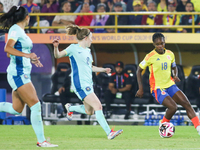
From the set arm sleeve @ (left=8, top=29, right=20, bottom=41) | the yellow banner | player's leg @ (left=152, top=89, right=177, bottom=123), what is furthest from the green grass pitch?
the yellow banner

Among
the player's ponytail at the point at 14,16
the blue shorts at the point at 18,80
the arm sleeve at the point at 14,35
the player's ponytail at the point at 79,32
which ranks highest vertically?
the player's ponytail at the point at 14,16

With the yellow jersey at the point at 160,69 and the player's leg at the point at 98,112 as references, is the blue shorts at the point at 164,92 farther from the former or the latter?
the player's leg at the point at 98,112

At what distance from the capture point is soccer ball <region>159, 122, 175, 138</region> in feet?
27.8

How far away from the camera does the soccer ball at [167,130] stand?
8.48m

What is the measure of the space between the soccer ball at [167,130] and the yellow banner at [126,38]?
6.15 m

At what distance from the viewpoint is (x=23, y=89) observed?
630cm

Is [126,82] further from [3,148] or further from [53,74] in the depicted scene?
[3,148]

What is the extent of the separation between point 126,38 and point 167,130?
6.49m

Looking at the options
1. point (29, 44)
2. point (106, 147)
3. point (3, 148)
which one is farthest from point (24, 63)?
point (106, 147)

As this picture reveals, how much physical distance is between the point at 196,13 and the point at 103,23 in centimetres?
316

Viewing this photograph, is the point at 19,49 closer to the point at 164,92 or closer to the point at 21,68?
the point at 21,68

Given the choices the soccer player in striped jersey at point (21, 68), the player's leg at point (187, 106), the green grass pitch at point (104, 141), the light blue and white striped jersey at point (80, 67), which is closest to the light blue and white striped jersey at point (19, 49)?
the soccer player in striped jersey at point (21, 68)

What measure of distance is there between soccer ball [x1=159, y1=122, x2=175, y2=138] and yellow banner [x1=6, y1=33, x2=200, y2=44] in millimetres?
6147

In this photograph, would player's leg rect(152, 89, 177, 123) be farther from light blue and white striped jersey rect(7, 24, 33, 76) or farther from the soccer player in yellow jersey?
light blue and white striped jersey rect(7, 24, 33, 76)
